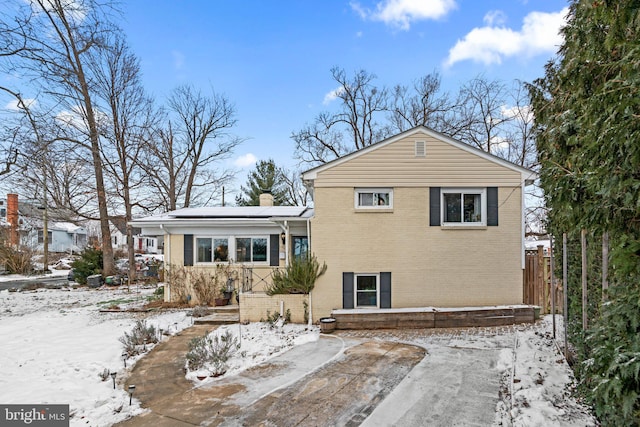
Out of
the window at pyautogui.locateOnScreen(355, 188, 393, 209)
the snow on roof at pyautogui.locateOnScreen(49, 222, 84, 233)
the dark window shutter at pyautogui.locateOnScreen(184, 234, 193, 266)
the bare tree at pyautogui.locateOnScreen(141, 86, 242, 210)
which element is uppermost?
the bare tree at pyautogui.locateOnScreen(141, 86, 242, 210)

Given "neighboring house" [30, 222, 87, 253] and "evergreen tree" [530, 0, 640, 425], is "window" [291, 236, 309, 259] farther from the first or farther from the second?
"neighboring house" [30, 222, 87, 253]

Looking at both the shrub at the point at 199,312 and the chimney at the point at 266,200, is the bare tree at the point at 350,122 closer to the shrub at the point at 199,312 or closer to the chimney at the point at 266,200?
the chimney at the point at 266,200

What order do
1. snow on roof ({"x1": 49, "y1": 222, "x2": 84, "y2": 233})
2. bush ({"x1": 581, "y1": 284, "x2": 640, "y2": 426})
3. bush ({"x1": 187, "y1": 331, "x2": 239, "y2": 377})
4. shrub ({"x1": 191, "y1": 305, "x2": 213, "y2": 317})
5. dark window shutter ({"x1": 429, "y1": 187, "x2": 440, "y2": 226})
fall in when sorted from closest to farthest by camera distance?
bush ({"x1": 581, "y1": 284, "x2": 640, "y2": 426}) → bush ({"x1": 187, "y1": 331, "x2": 239, "y2": 377}) → dark window shutter ({"x1": 429, "y1": 187, "x2": 440, "y2": 226}) → shrub ({"x1": 191, "y1": 305, "x2": 213, "y2": 317}) → snow on roof ({"x1": 49, "y1": 222, "x2": 84, "y2": 233})

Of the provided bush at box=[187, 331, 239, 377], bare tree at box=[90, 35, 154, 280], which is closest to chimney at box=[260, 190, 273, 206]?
bare tree at box=[90, 35, 154, 280]

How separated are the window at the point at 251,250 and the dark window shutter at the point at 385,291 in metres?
4.40

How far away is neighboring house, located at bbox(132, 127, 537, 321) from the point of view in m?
9.57

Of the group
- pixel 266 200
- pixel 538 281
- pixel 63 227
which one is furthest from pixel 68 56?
pixel 63 227

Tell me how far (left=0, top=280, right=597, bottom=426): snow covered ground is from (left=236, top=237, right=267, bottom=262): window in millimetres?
2519

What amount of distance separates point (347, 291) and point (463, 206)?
160 inches

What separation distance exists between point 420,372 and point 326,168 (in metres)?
5.77

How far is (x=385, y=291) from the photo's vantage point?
9.57 metres

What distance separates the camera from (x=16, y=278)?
2211 cm

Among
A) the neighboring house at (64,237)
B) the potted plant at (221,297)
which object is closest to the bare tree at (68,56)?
the potted plant at (221,297)

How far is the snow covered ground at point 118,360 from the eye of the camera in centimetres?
424
